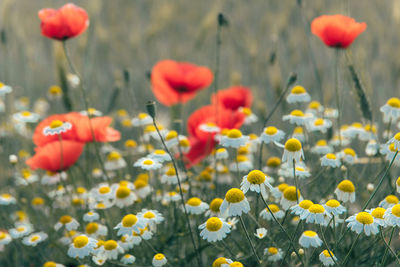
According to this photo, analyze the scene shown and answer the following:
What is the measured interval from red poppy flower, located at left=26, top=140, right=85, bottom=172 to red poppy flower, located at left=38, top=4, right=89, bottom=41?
0.27 m

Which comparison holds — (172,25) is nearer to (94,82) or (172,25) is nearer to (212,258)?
(94,82)

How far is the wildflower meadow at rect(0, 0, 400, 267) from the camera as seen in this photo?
3.01ft

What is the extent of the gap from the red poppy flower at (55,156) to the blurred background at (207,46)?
2.08ft

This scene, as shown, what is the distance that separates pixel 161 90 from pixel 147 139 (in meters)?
0.20

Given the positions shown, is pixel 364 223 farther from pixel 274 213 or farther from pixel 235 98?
pixel 235 98

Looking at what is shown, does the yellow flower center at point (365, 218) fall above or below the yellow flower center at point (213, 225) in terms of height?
above

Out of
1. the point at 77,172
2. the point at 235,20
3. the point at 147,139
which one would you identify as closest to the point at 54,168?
the point at 147,139

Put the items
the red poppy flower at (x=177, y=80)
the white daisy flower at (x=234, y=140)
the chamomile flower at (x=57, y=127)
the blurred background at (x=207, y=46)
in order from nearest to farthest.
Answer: the white daisy flower at (x=234, y=140)
the chamomile flower at (x=57, y=127)
the red poppy flower at (x=177, y=80)
the blurred background at (x=207, y=46)

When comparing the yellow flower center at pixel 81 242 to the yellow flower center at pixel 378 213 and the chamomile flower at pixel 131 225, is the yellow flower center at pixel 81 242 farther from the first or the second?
the yellow flower center at pixel 378 213

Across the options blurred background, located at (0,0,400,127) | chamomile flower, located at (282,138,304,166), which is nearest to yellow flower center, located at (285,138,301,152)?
chamomile flower, located at (282,138,304,166)

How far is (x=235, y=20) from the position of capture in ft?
8.05

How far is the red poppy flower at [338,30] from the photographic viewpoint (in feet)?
3.68

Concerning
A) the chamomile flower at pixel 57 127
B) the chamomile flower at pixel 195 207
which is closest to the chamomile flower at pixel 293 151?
the chamomile flower at pixel 195 207

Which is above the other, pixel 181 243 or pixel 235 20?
pixel 235 20
